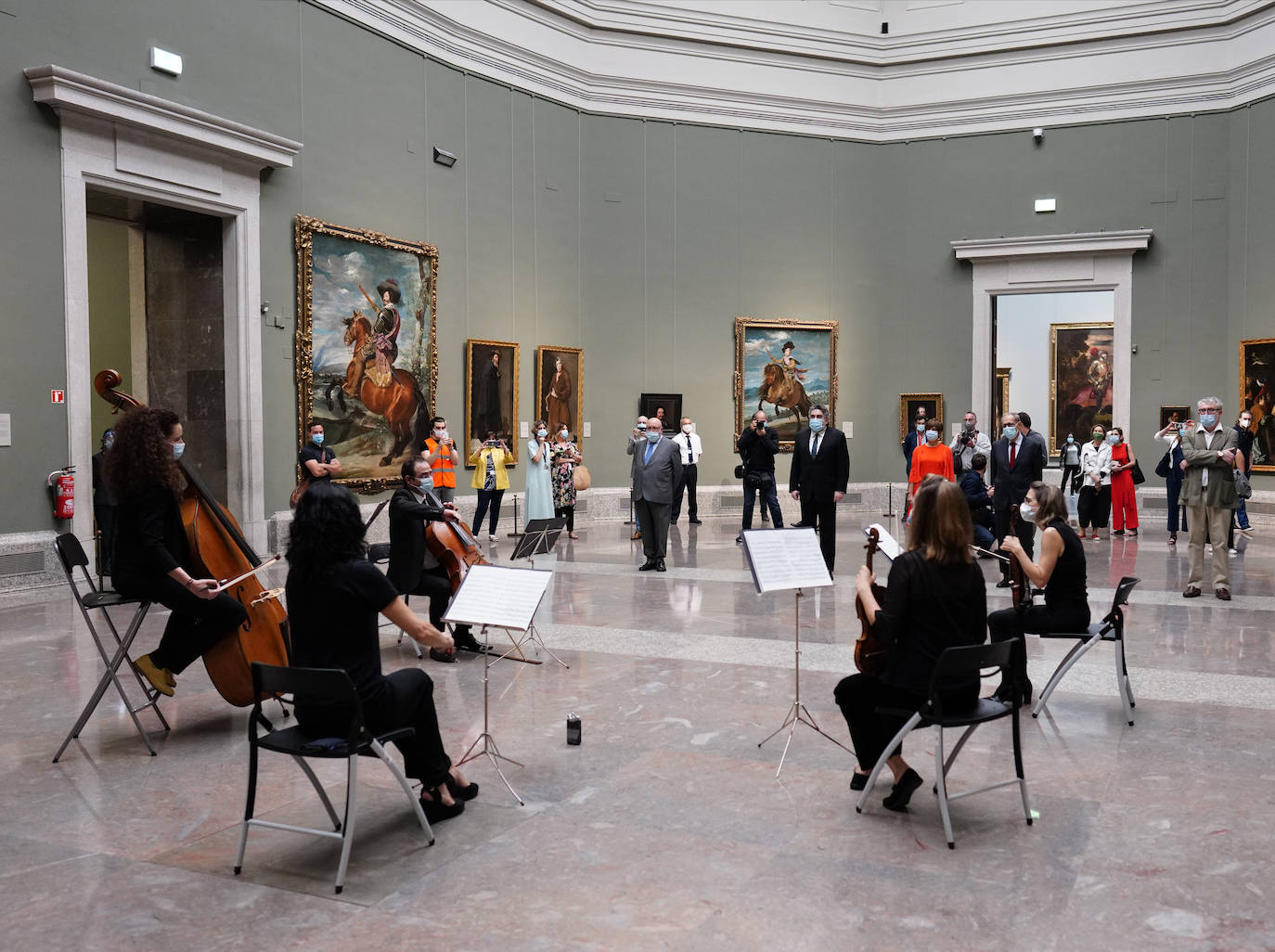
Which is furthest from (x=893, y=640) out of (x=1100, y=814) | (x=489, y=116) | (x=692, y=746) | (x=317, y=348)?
(x=489, y=116)

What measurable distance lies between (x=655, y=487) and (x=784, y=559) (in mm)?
6587

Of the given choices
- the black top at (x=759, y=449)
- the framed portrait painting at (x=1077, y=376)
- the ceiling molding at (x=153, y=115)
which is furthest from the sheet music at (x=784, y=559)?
the framed portrait painting at (x=1077, y=376)

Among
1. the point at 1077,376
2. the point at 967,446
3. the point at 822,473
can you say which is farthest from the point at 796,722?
the point at 1077,376

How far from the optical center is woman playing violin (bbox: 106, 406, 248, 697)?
5633mm

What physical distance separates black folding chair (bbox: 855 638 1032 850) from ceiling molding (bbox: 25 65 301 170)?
32.7 feet

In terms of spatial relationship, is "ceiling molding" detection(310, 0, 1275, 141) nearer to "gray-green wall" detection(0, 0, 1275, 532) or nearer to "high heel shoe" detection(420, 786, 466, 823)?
"gray-green wall" detection(0, 0, 1275, 532)

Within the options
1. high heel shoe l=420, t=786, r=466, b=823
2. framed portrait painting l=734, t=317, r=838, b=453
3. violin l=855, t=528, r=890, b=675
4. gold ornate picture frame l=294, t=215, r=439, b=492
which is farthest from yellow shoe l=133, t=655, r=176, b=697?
framed portrait painting l=734, t=317, r=838, b=453

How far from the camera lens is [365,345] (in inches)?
579

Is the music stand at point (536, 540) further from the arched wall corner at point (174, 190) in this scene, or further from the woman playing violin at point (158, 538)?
the arched wall corner at point (174, 190)

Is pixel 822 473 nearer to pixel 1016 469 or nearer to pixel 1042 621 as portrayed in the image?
pixel 1016 469

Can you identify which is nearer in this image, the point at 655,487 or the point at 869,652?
the point at 869,652

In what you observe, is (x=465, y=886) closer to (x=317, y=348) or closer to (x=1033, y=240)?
(x=317, y=348)

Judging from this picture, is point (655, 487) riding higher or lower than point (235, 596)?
higher

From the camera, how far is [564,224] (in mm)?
18641
